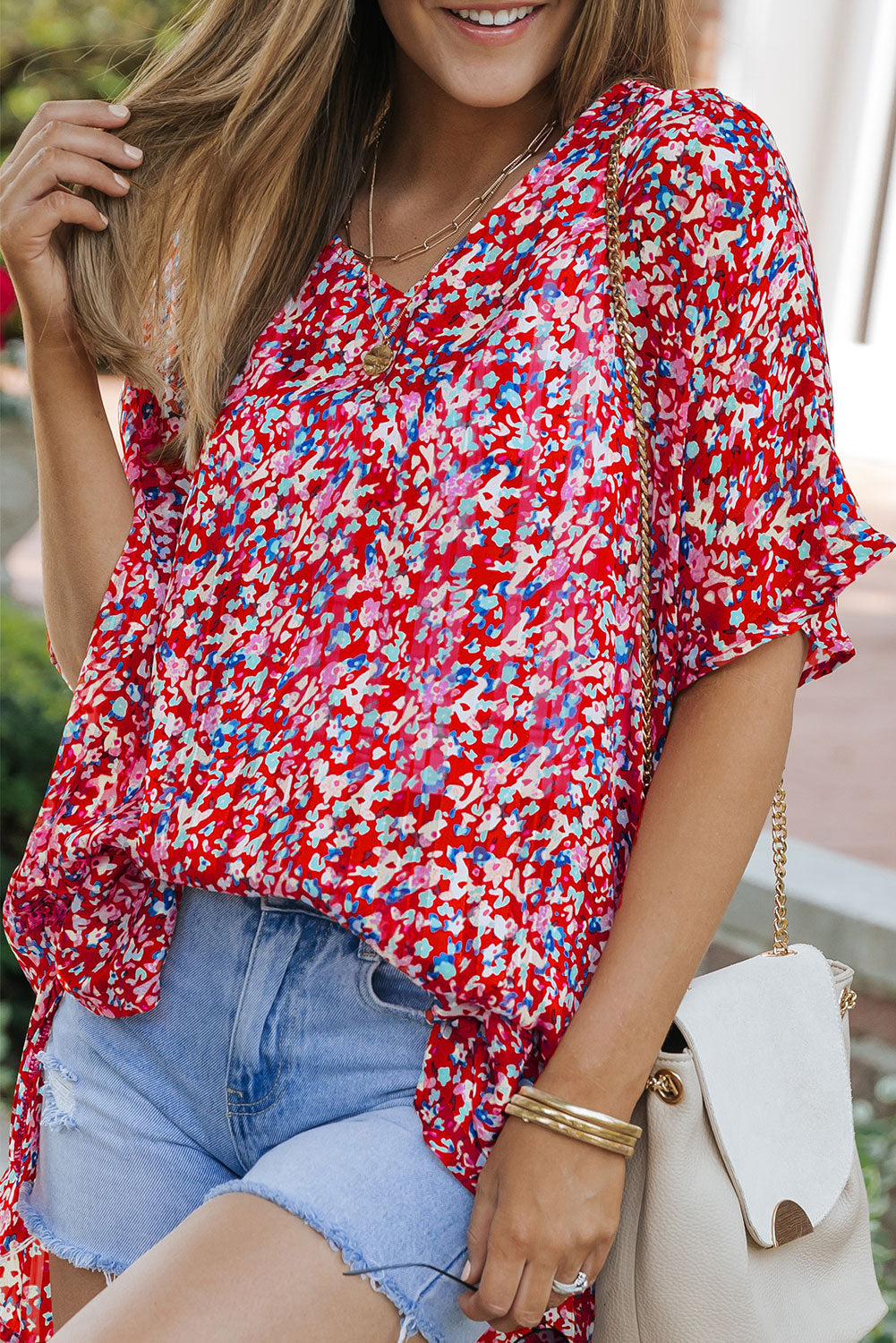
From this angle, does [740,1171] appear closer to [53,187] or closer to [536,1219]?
[536,1219]

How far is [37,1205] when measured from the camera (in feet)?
5.41

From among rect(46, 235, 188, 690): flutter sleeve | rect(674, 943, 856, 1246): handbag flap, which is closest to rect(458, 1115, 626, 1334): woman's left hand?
rect(674, 943, 856, 1246): handbag flap

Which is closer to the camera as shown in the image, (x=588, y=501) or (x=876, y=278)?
(x=588, y=501)

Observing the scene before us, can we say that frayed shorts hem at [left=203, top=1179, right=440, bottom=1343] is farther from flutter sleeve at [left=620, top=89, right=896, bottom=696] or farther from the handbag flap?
flutter sleeve at [left=620, top=89, right=896, bottom=696]

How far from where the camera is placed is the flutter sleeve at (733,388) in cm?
132

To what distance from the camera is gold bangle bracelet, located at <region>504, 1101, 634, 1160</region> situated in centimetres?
128

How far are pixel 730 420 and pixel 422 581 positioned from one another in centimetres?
32

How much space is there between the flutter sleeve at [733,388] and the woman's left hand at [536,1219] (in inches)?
17.7

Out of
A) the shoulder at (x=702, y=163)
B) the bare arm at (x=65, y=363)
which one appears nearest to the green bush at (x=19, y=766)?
the bare arm at (x=65, y=363)

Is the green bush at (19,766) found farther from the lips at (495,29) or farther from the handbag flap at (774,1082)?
the lips at (495,29)

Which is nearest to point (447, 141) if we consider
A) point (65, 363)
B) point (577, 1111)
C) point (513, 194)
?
point (513, 194)

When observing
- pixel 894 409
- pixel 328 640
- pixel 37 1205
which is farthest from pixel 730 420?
pixel 894 409

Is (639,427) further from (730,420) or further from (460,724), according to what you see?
(460,724)

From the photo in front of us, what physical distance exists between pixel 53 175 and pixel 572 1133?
1.23 metres
